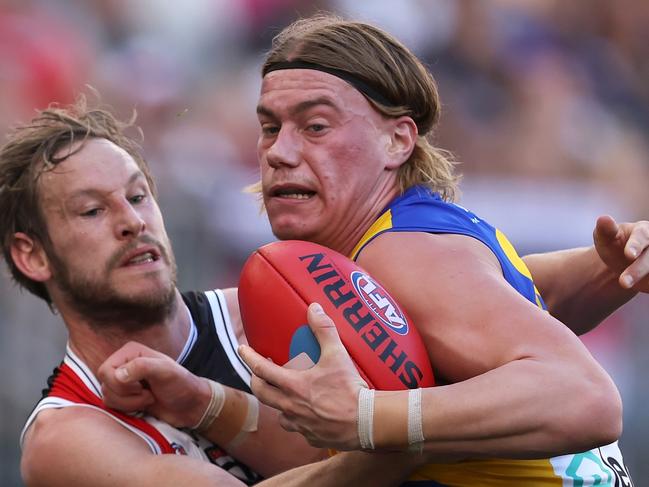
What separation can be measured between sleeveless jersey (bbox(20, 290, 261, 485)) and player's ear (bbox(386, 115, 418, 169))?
1.27 meters

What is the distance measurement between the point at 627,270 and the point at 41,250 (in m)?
2.43

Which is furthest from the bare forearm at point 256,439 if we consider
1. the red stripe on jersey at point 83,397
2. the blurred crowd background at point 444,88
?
the blurred crowd background at point 444,88

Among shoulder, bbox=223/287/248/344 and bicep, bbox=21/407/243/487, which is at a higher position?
shoulder, bbox=223/287/248/344

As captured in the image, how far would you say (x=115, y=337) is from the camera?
4531 mm

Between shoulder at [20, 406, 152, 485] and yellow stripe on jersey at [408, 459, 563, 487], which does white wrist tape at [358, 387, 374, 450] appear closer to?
yellow stripe on jersey at [408, 459, 563, 487]

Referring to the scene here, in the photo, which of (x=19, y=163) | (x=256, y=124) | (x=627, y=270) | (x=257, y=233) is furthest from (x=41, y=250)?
(x=256, y=124)

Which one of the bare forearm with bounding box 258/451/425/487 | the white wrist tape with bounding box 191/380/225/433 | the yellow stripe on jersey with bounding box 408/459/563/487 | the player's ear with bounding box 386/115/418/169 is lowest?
the yellow stripe on jersey with bounding box 408/459/563/487

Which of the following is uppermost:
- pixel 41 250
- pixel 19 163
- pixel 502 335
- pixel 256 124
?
pixel 256 124

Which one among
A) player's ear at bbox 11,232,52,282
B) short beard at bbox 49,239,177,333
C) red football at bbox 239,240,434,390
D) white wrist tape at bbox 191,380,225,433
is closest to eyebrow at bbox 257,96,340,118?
red football at bbox 239,240,434,390

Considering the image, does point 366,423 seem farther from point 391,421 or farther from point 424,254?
point 424,254

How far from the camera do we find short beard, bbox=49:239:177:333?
14.3ft

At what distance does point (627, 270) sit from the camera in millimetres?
3648

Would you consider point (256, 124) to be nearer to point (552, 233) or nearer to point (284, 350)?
point (552, 233)

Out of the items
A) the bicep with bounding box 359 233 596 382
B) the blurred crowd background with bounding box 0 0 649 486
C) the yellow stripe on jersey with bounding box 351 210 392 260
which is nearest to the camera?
the bicep with bounding box 359 233 596 382
